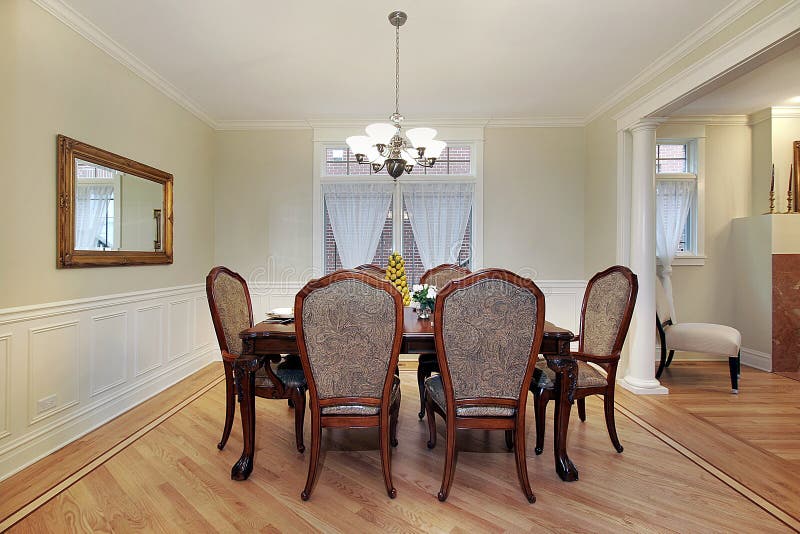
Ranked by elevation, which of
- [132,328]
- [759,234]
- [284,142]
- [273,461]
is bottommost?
[273,461]

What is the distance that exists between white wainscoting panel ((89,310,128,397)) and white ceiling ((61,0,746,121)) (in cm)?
199

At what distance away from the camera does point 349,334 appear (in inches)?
75.0

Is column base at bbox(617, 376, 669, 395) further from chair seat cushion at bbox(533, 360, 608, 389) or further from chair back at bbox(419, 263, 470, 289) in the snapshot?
chair back at bbox(419, 263, 470, 289)

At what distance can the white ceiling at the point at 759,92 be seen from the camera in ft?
10.8

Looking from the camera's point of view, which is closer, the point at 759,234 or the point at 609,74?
the point at 609,74

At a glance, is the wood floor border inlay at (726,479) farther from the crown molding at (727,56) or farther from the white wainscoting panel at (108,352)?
the white wainscoting panel at (108,352)

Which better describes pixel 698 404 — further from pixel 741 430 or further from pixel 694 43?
pixel 694 43

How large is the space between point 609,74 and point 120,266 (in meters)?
4.20

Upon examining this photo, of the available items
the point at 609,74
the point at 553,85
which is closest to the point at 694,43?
the point at 609,74

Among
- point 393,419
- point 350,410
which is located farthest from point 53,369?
point 393,419

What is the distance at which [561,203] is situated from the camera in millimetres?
4613

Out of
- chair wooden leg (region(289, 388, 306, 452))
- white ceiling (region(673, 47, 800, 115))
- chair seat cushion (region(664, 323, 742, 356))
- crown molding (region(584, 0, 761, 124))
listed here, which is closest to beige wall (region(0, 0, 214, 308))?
chair wooden leg (region(289, 388, 306, 452))

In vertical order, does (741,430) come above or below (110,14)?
below

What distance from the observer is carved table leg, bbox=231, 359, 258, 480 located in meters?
2.11
